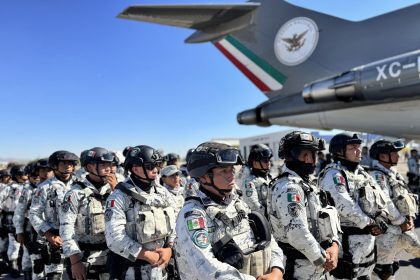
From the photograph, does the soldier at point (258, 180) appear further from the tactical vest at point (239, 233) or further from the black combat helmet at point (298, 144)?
the tactical vest at point (239, 233)

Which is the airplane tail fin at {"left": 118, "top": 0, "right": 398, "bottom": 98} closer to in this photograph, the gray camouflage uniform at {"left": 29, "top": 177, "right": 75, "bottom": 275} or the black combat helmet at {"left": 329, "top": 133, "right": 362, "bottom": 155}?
the black combat helmet at {"left": 329, "top": 133, "right": 362, "bottom": 155}

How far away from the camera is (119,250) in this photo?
8.66ft

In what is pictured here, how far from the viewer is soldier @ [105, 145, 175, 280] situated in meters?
2.67

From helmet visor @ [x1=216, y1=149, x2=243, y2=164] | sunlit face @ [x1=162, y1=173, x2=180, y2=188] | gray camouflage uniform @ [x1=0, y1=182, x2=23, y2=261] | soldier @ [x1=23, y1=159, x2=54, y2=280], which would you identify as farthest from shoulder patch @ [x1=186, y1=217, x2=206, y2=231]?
gray camouflage uniform @ [x1=0, y1=182, x2=23, y2=261]

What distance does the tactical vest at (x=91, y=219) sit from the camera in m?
3.30

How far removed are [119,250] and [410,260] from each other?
503 cm

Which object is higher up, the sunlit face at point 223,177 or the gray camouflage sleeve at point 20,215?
the sunlit face at point 223,177

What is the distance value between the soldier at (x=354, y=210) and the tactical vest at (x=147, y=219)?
1691 mm

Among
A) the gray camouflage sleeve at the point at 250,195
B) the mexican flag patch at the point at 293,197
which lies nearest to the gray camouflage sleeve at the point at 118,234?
the mexican flag patch at the point at 293,197

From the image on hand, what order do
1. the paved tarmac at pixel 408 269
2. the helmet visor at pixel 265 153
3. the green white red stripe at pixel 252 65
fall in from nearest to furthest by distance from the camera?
the paved tarmac at pixel 408 269
the helmet visor at pixel 265 153
the green white red stripe at pixel 252 65

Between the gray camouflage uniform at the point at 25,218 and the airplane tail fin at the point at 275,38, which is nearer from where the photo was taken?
the gray camouflage uniform at the point at 25,218

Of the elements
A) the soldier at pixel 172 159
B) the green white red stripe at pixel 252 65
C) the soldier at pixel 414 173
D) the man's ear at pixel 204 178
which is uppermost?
the green white red stripe at pixel 252 65

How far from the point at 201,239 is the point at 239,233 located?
12.1 inches

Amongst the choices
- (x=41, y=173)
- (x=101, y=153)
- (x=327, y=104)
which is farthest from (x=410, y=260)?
(x=41, y=173)
